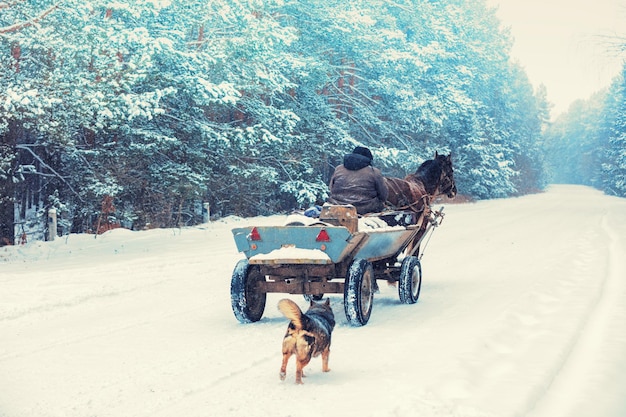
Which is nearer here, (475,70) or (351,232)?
(351,232)

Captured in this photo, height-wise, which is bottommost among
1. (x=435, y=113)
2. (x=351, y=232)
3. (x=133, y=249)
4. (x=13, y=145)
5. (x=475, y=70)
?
(x=133, y=249)

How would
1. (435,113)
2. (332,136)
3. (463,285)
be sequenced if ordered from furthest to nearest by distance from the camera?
(435,113), (332,136), (463,285)

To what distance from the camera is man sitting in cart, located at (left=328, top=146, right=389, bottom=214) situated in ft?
30.9

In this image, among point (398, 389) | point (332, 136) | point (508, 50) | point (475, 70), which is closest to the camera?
point (398, 389)

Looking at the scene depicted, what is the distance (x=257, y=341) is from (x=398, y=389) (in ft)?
7.46

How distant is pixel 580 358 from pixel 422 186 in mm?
5401

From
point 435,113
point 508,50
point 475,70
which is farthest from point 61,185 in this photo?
point 508,50

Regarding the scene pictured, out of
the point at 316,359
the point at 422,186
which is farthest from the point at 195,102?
the point at 316,359

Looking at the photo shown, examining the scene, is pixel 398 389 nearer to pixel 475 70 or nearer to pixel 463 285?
pixel 463 285

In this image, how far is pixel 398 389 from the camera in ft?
17.7

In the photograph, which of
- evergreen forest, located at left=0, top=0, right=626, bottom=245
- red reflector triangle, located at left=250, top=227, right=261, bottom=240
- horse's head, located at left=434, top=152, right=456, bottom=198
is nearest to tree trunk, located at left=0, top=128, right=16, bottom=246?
evergreen forest, located at left=0, top=0, right=626, bottom=245

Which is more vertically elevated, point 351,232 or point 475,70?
point 475,70

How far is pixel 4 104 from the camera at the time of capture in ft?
45.1

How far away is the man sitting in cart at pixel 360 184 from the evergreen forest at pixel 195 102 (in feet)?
26.5
